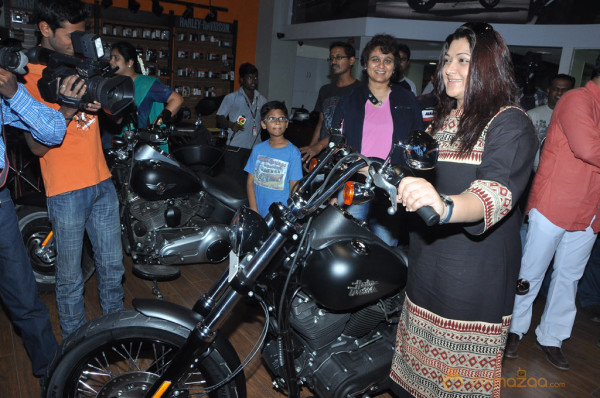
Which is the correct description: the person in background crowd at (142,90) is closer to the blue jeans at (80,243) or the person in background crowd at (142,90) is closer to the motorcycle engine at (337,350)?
the blue jeans at (80,243)

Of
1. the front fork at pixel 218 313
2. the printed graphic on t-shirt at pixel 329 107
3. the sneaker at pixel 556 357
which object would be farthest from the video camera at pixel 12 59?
the sneaker at pixel 556 357

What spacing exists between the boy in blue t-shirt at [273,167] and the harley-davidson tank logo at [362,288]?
1262mm

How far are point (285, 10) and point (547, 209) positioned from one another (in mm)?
8661

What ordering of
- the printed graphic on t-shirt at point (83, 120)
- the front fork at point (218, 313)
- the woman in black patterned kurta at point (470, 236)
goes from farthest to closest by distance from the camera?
1. the printed graphic on t-shirt at point (83, 120)
2. the front fork at point (218, 313)
3. the woman in black patterned kurta at point (470, 236)

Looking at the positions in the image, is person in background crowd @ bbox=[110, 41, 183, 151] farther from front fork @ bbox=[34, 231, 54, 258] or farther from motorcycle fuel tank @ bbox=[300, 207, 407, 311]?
motorcycle fuel tank @ bbox=[300, 207, 407, 311]

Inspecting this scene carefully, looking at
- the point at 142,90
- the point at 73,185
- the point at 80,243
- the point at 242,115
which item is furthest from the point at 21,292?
the point at 242,115

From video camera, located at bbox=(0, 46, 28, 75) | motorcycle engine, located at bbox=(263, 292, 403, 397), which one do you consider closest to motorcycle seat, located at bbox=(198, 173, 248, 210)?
motorcycle engine, located at bbox=(263, 292, 403, 397)

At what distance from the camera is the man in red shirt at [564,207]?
2467mm

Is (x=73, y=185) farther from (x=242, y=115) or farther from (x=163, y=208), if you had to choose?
(x=242, y=115)

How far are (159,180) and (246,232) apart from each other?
1.95 metres

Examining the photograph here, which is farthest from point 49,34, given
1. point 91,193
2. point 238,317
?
point 238,317

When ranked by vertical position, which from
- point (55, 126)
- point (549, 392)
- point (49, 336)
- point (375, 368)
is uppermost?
point (55, 126)

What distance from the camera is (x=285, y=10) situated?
9828 millimetres

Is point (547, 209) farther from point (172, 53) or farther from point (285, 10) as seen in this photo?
point (285, 10)
